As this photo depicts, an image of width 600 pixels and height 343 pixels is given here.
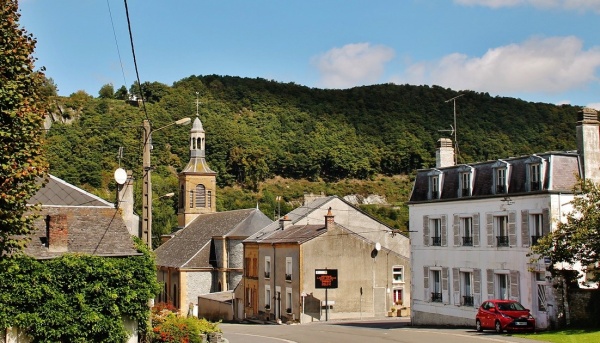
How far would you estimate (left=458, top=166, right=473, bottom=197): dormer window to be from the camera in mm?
39203

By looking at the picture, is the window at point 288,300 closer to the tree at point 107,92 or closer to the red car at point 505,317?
the red car at point 505,317

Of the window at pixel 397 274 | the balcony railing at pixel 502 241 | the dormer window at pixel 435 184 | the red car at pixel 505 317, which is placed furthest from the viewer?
the window at pixel 397 274

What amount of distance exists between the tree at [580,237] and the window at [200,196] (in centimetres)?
6134

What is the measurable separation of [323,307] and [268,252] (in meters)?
7.73

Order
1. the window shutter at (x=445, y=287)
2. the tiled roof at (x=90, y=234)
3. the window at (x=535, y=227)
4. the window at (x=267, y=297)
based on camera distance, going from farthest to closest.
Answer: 1. the window at (x=267, y=297)
2. the window shutter at (x=445, y=287)
3. the window at (x=535, y=227)
4. the tiled roof at (x=90, y=234)

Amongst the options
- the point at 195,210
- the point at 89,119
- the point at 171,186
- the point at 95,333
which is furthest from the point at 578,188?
the point at 89,119

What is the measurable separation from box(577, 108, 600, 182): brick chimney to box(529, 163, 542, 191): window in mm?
1883

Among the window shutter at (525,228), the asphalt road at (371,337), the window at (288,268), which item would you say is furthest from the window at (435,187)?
the window at (288,268)

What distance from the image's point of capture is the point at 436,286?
136 ft

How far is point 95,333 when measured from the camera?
24922 millimetres

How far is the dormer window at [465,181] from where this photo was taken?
39.2 m

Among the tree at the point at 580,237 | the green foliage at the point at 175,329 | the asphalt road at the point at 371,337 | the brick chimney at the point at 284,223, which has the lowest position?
the asphalt road at the point at 371,337

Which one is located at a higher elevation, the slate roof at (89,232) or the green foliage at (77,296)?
the slate roof at (89,232)

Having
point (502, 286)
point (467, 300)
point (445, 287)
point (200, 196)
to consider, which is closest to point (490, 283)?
point (502, 286)
